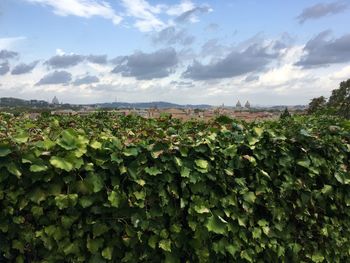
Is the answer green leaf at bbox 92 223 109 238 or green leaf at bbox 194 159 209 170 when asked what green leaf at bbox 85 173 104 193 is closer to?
green leaf at bbox 92 223 109 238

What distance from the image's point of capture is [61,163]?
3656 mm

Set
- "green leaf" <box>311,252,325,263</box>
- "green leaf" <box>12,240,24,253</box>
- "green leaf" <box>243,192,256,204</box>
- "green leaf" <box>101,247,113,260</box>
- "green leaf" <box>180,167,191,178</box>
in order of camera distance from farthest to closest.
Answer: "green leaf" <box>311,252,325,263</box>
"green leaf" <box>243,192,256,204</box>
"green leaf" <box>180,167,191,178</box>
"green leaf" <box>101,247,113,260</box>
"green leaf" <box>12,240,24,253</box>

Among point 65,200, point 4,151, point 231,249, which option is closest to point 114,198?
point 65,200

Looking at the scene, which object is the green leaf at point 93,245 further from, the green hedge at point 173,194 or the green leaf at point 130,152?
the green leaf at point 130,152

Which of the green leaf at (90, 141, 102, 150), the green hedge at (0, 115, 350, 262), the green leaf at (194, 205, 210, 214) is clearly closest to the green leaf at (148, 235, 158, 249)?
the green hedge at (0, 115, 350, 262)

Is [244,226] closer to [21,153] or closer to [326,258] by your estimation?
[326,258]

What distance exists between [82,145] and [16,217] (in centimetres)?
83

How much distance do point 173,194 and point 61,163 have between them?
3.63ft

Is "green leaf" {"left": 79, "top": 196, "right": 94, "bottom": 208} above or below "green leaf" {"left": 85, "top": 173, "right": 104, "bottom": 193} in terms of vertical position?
below

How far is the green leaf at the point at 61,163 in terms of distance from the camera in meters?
3.64

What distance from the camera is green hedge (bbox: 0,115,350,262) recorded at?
12.3 feet

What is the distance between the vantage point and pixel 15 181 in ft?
12.2

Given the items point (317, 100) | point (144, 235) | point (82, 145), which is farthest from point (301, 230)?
point (317, 100)

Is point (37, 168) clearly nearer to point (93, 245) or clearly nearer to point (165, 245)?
point (93, 245)
